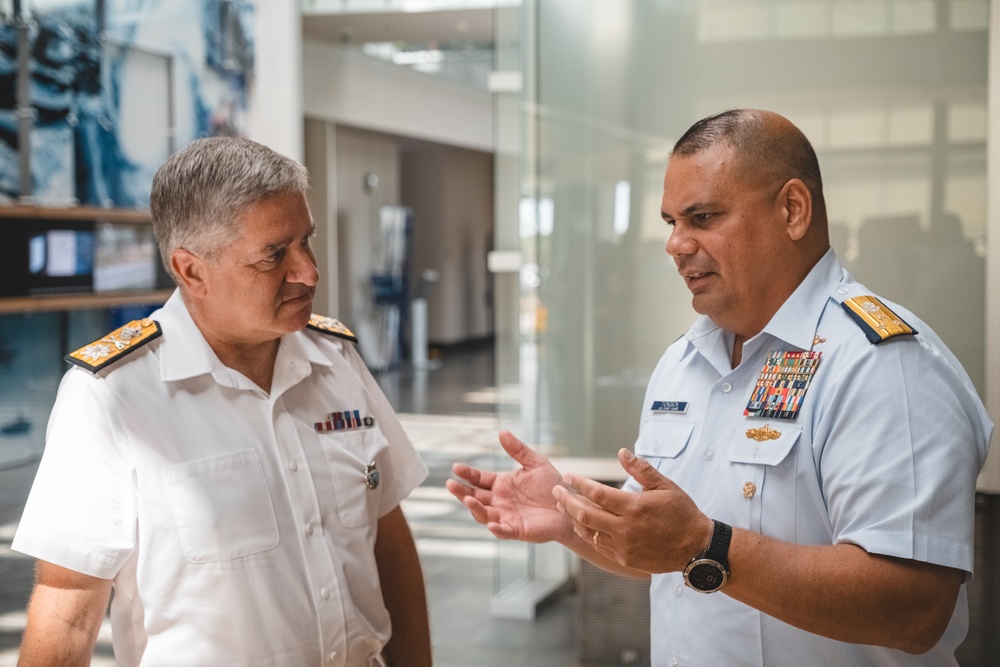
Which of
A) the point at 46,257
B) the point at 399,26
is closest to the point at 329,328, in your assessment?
the point at 46,257

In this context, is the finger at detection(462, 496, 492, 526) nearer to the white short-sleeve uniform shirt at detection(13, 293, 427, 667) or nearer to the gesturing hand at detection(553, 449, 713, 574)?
the white short-sleeve uniform shirt at detection(13, 293, 427, 667)

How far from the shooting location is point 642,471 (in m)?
1.45

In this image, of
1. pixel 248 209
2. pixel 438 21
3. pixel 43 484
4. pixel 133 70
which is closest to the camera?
pixel 43 484

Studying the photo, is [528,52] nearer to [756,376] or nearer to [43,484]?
[756,376]

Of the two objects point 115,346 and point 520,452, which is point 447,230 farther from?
point 115,346

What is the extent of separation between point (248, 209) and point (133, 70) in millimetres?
7119

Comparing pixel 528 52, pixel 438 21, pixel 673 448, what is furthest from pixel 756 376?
pixel 438 21

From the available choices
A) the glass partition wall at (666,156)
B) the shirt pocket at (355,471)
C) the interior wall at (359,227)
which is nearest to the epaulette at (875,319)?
the shirt pocket at (355,471)

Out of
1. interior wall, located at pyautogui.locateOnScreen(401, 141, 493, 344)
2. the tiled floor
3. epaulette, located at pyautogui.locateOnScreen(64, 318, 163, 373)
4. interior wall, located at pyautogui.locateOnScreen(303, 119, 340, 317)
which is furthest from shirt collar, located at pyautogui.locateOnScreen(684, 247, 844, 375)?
interior wall, located at pyautogui.locateOnScreen(401, 141, 493, 344)

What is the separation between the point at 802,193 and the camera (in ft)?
5.82

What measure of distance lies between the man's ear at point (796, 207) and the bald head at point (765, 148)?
0.01 metres

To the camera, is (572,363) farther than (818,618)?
Yes

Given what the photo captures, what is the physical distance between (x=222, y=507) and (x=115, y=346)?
342 mm

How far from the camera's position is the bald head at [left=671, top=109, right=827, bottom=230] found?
1.77 meters
